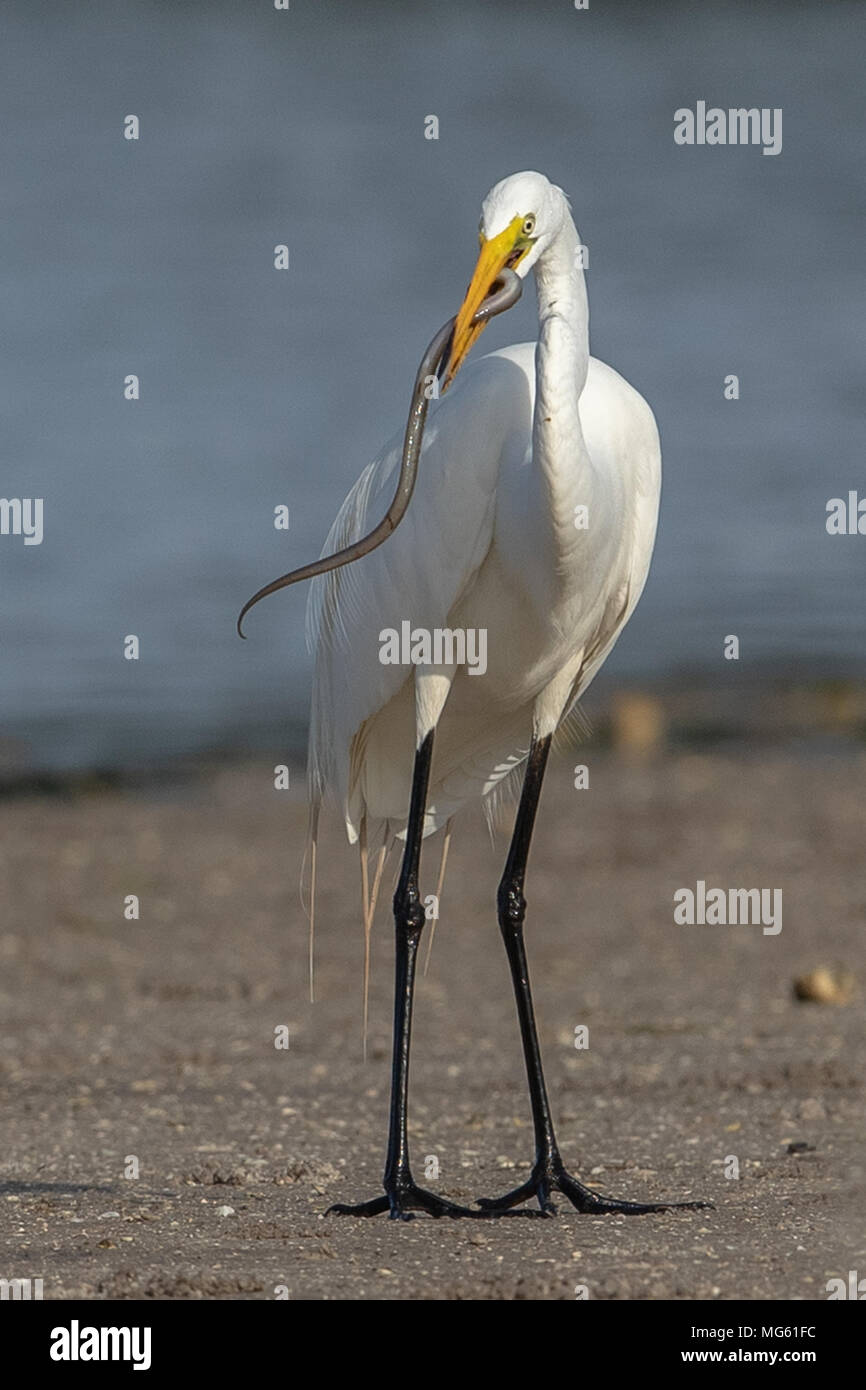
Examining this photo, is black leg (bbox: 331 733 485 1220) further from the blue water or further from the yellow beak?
the blue water

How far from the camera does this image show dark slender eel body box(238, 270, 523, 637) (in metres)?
4.87

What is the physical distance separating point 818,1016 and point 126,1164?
309 centimetres

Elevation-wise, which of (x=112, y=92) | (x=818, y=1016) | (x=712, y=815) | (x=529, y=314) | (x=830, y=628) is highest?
(x=112, y=92)

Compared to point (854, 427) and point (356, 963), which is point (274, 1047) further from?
point (854, 427)

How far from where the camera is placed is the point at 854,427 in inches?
824

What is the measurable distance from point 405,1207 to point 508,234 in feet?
8.20

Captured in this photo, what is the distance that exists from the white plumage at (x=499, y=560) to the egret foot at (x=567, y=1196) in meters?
1.18

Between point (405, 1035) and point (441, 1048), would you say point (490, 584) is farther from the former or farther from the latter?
point (441, 1048)

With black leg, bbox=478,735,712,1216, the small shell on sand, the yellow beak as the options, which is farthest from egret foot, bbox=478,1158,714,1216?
the small shell on sand

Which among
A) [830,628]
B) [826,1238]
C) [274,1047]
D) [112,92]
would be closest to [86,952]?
[274,1047]

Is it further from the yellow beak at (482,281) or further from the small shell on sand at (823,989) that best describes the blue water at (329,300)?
the yellow beak at (482,281)

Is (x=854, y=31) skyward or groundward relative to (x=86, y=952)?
skyward

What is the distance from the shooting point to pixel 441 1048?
7.46 m

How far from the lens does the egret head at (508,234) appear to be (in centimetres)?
484
